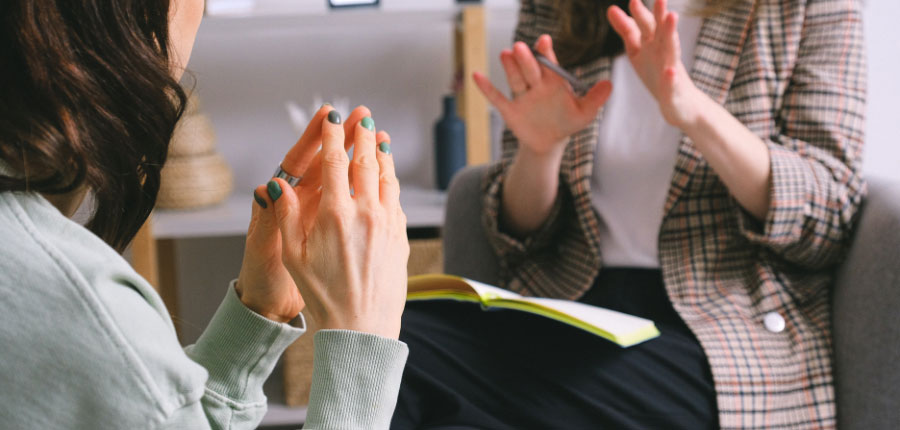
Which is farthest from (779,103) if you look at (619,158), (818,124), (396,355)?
(396,355)

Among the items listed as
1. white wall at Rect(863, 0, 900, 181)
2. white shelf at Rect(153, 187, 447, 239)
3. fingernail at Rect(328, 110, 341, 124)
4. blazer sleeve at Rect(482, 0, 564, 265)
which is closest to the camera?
fingernail at Rect(328, 110, 341, 124)

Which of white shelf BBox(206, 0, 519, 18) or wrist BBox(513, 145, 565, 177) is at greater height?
white shelf BBox(206, 0, 519, 18)

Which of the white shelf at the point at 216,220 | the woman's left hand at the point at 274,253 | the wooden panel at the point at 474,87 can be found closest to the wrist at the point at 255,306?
the woman's left hand at the point at 274,253

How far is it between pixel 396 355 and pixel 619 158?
0.69 m

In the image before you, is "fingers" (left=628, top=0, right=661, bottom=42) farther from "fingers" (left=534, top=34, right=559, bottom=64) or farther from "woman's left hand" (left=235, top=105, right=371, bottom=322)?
"woman's left hand" (left=235, top=105, right=371, bottom=322)

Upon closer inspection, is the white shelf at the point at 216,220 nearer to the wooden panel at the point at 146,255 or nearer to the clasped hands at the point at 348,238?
the wooden panel at the point at 146,255

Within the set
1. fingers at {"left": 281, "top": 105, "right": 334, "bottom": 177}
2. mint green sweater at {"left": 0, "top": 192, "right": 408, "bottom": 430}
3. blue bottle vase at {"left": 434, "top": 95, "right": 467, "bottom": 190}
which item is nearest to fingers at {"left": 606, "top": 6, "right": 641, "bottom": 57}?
fingers at {"left": 281, "top": 105, "right": 334, "bottom": 177}

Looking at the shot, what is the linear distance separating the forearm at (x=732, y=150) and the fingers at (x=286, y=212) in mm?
569

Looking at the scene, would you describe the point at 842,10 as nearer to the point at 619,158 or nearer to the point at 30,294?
the point at 619,158

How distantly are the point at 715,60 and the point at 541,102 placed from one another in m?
0.26

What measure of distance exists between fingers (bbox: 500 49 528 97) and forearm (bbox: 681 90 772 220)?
24 cm

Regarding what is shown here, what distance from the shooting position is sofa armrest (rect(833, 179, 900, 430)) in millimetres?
856

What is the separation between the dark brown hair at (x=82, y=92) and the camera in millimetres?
469

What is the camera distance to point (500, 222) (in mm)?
1241
